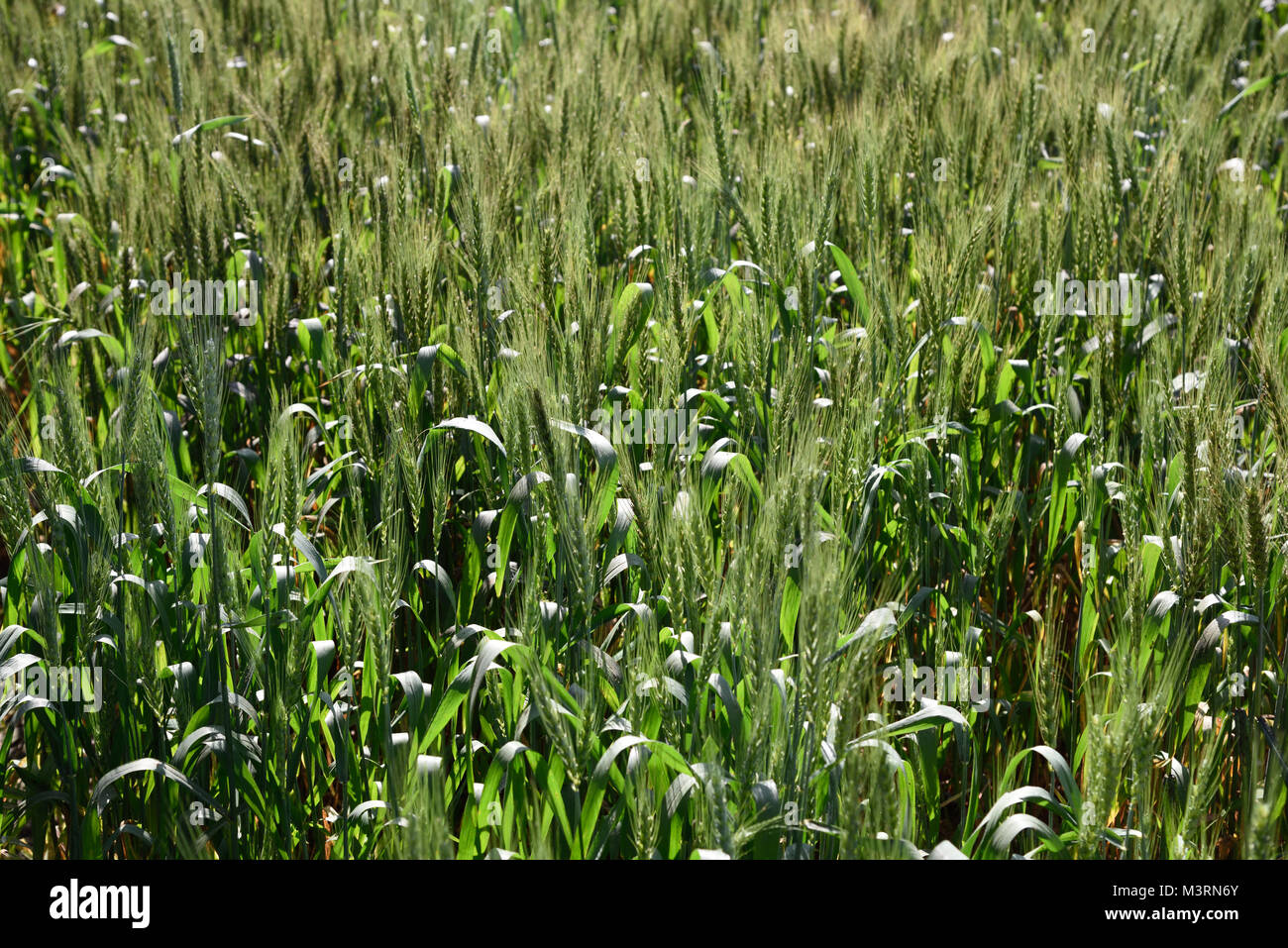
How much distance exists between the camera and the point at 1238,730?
2074mm

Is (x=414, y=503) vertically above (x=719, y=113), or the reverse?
(x=719, y=113)

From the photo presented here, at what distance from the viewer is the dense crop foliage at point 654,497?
1.80m

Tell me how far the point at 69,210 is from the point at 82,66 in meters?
1.41

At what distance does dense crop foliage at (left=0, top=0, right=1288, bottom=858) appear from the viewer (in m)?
1.80

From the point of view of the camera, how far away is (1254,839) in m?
1.43

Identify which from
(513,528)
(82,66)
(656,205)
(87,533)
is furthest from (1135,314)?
(82,66)

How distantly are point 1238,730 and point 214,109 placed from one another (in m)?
4.63

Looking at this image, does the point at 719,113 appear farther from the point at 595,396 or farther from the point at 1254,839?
the point at 1254,839

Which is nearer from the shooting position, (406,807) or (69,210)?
(406,807)

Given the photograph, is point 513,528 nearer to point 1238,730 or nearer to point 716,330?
point 716,330

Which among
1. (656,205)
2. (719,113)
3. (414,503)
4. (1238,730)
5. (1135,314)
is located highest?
(719,113)

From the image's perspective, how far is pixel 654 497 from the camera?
1.87 meters

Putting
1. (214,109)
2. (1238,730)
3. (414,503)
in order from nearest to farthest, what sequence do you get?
(1238,730) < (414,503) < (214,109)

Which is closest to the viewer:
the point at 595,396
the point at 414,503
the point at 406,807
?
the point at 406,807
